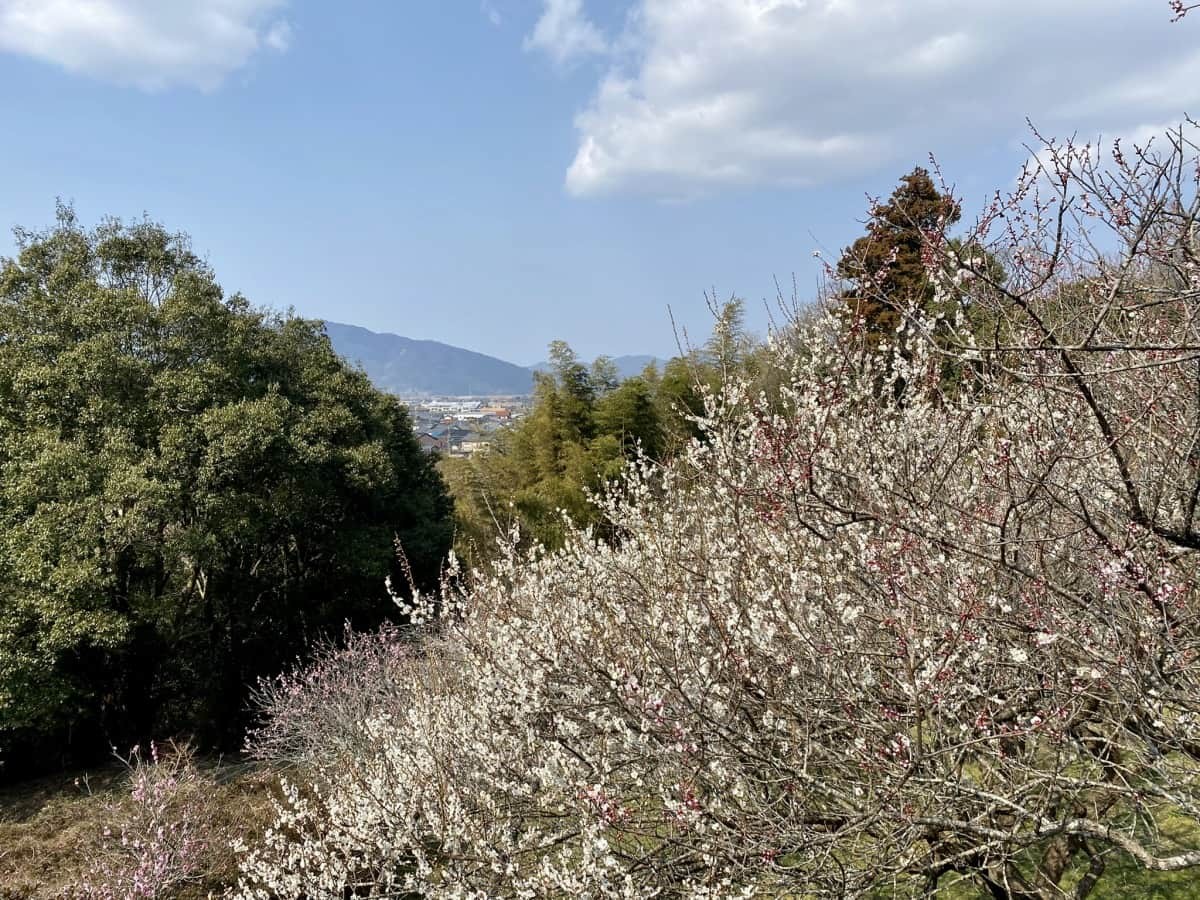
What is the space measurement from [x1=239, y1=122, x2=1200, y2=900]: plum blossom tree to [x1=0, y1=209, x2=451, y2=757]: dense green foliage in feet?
21.2

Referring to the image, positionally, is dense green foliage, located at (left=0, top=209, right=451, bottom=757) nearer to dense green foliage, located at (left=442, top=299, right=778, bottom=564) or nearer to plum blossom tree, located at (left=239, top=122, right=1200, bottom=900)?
dense green foliage, located at (left=442, top=299, right=778, bottom=564)

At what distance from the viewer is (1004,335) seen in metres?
3.83

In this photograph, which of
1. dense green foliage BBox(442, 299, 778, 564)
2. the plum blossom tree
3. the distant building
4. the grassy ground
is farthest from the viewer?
the distant building

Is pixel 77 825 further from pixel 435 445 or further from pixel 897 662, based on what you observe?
pixel 435 445

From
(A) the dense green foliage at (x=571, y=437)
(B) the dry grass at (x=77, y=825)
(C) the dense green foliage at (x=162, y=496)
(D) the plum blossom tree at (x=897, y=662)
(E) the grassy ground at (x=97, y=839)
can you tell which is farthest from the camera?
(A) the dense green foliage at (x=571, y=437)

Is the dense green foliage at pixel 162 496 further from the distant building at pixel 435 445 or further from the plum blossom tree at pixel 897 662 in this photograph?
the plum blossom tree at pixel 897 662

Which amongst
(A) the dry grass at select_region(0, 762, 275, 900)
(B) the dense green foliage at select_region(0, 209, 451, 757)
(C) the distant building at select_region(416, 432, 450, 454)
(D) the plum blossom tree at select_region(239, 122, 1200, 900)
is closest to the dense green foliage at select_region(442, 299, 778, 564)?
(C) the distant building at select_region(416, 432, 450, 454)

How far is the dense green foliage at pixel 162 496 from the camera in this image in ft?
27.9

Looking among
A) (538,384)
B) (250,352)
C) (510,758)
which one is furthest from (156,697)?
(510,758)

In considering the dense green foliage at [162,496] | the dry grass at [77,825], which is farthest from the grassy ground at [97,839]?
the dense green foliage at [162,496]

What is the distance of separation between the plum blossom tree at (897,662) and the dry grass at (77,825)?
2581 mm

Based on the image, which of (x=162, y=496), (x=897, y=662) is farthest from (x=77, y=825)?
(x=897, y=662)

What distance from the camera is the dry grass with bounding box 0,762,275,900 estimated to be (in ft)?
20.2

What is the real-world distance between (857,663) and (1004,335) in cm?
194
